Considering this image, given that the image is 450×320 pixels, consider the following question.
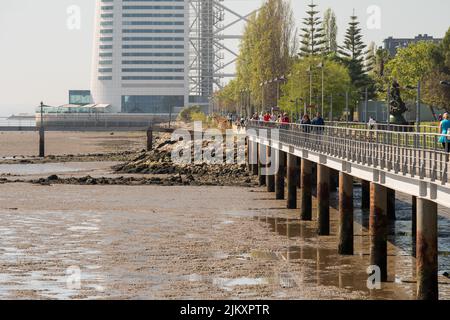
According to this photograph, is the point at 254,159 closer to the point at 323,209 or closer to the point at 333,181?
the point at 333,181

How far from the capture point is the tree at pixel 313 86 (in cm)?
10638

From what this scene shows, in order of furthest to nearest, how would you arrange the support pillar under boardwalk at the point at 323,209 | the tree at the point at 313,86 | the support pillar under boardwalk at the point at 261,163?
the tree at the point at 313,86, the support pillar under boardwalk at the point at 261,163, the support pillar under boardwalk at the point at 323,209

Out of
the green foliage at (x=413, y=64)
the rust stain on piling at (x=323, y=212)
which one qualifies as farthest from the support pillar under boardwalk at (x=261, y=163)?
the green foliage at (x=413, y=64)

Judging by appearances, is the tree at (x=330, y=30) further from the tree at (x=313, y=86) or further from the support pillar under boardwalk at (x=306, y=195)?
the support pillar under boardwalk at (x=306, y=195)

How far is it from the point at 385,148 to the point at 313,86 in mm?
75890

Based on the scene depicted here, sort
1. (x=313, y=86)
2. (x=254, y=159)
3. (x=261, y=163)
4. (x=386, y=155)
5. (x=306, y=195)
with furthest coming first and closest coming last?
(x=313, y=86), (x=254, y=159), (x=261, y=163), (x=306, y=195), (x=386, y=155)

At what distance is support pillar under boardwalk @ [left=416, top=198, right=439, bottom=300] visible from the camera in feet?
87.3

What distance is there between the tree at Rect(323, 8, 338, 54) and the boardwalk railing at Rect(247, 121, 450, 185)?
98.3m

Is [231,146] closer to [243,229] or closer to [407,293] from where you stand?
[243,229]

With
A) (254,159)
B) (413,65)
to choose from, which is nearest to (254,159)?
(254,159)

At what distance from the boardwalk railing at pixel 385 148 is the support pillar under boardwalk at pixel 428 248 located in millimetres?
832

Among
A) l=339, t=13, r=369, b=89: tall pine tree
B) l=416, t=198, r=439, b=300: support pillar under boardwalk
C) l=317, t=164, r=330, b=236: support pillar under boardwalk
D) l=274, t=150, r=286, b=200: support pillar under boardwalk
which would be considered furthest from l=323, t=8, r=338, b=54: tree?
l=416, t=198, r=439, b=300: support pillar under boardwalk

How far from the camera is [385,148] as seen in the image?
3150cm
